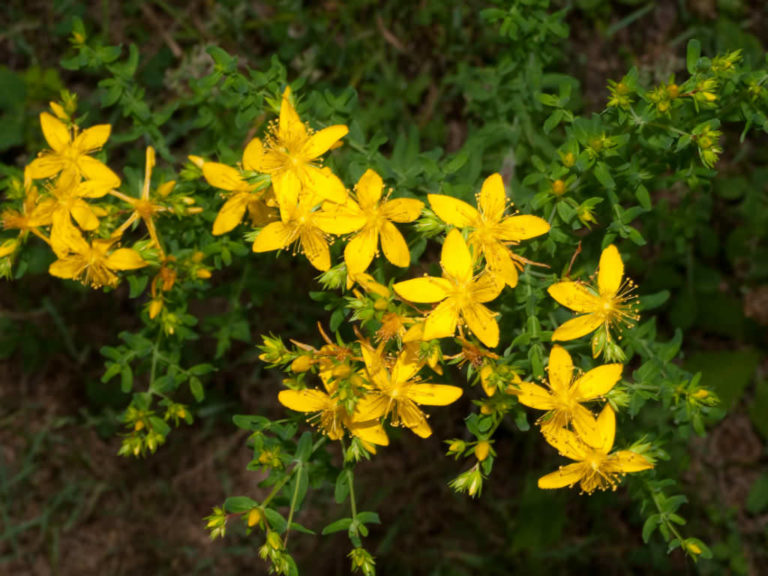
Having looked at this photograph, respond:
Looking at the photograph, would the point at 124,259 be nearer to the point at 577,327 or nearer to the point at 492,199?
the point at 492,199

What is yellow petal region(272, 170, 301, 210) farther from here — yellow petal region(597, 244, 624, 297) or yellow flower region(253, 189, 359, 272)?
yellow petal region(597, 244, 624, 297)

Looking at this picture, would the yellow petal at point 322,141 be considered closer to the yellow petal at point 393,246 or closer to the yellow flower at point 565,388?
the yellow petal at point 393,246

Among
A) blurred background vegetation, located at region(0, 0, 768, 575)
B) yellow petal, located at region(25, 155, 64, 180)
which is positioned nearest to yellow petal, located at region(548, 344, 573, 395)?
blurred background vegetation, located at region(0, 0, 768, 575)

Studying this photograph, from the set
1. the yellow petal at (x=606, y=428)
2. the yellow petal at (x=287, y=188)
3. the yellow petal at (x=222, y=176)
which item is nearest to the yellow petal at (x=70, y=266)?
the yellow petal at (x=222, y=176)

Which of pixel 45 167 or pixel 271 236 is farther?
pixel 45 167

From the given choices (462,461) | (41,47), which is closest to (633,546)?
(462,461)

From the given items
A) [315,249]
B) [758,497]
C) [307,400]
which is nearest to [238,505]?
[307,400]
